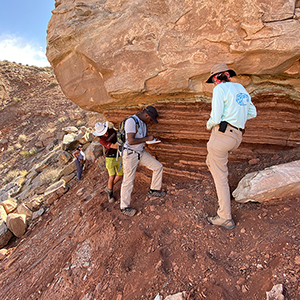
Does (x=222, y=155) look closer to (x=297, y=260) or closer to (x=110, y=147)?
(x=297, y=260)

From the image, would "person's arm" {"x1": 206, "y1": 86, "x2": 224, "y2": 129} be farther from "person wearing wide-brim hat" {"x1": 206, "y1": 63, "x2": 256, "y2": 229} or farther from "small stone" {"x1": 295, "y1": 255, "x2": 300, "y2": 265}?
"small stone" {"x1": 295, "y1": 255, "x2": 300, "y2": 265}

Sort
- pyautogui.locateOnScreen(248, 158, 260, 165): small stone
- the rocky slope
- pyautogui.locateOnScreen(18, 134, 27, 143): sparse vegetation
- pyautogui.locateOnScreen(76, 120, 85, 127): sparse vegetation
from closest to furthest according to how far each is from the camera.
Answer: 1. the rocky slope
2. pyautogui.locateOnScreen(248, 158, 260, 165): small stone
3. pyautogui.locateOnScreen(76, 120, 85, 127): sparse vegetation
4. pyautogui.locateOnScreen(18, 134, 27, 143): sparse vegetation

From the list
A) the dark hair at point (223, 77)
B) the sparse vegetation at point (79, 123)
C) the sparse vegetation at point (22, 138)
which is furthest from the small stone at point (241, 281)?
the sparse vegetation at point (22, 138)

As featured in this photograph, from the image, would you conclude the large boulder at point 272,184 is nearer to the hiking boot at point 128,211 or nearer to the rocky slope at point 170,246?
the rocky slope at point 170,246

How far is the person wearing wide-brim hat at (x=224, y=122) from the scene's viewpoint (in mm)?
2461

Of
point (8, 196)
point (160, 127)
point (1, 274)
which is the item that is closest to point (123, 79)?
point (160, 127)

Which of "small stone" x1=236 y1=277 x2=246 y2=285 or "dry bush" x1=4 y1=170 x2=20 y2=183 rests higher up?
"small stone" x1=236 y1=277 x2=246 y2=285

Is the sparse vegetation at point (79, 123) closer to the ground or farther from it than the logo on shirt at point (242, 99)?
closer to the ground

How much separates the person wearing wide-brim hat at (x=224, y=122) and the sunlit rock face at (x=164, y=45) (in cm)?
68

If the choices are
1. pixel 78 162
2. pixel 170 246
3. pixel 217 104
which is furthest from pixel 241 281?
pixel 78 162

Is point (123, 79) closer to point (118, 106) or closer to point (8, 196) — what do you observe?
point (118, 106)

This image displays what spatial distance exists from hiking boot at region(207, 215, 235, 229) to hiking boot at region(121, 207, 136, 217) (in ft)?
4.18

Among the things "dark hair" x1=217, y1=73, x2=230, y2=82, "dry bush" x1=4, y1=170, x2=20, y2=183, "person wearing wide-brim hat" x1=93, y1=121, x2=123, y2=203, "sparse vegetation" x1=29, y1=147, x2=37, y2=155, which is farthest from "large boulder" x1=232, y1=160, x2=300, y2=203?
"sparse vegetation" x1=29, y1=147, x2=37, y2=155

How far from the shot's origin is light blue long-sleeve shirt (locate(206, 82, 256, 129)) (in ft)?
8.02
